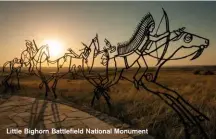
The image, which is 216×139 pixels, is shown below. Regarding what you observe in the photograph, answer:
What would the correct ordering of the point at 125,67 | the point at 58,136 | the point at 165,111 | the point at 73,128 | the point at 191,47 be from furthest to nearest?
the point at 165,111
the point at 125,67
the point at 73,128
the point at 58,136
the point at 191,47

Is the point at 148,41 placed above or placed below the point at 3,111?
above

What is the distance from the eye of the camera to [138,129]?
4352 millimetres

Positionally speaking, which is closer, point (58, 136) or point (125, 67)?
point (58, 136)

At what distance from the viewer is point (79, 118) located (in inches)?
198

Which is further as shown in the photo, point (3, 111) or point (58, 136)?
point (3, 111)

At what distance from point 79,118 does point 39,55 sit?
148 inches

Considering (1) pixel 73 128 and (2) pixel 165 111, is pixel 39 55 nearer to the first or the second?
(1) pixel 73 128

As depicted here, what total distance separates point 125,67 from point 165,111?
64.8 inches

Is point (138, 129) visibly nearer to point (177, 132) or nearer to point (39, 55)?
point (177, 132)

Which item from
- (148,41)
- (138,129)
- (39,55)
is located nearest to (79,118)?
(138,129)

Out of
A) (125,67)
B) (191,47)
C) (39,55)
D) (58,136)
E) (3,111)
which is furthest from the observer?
(39,55)

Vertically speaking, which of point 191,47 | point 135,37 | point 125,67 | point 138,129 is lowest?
point 138,129

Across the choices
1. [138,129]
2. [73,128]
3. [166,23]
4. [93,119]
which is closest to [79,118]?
[93,119]

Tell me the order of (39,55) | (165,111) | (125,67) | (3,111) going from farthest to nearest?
(39,55) → (3,111) → (165,111) → (125,67)
